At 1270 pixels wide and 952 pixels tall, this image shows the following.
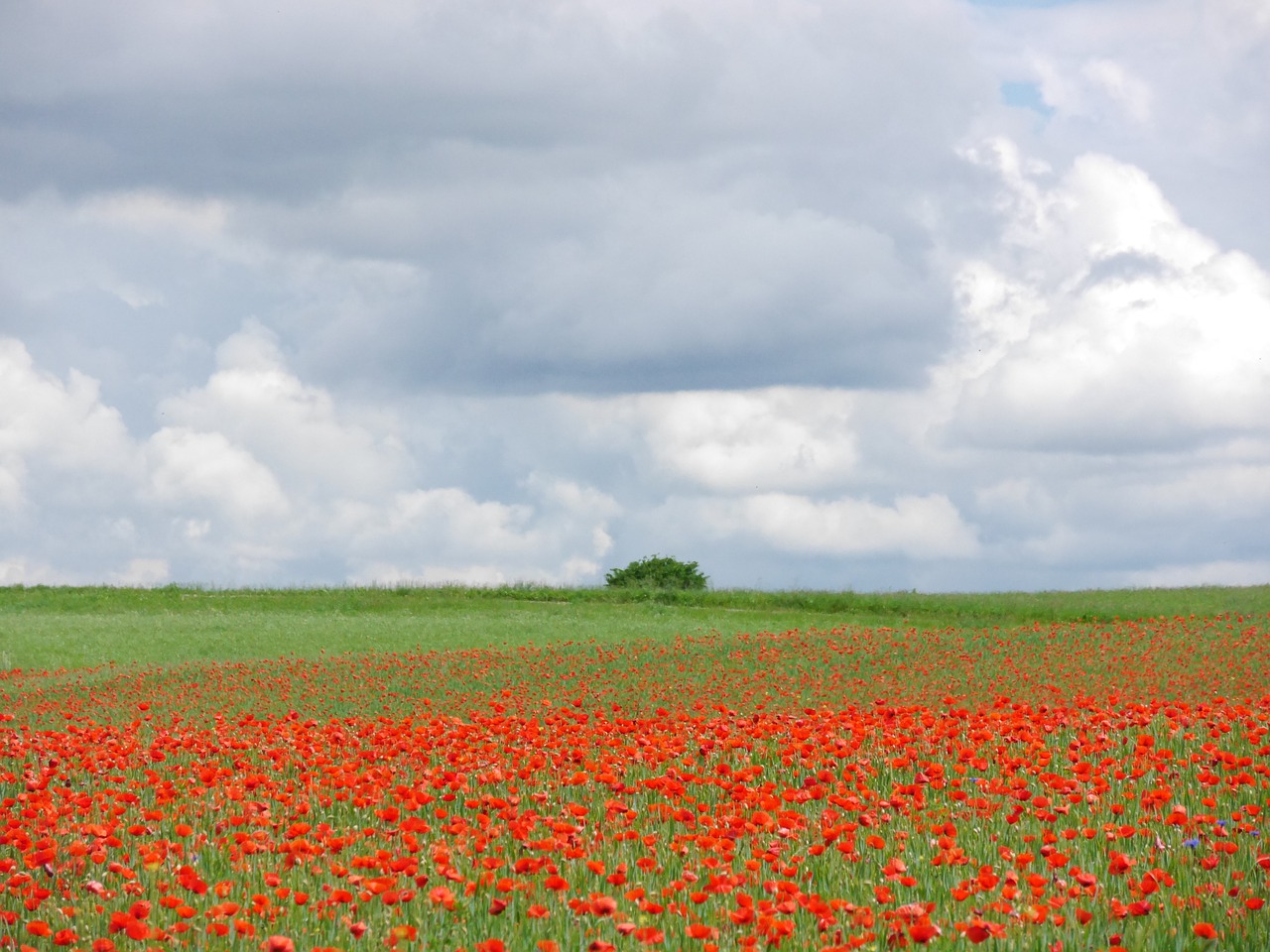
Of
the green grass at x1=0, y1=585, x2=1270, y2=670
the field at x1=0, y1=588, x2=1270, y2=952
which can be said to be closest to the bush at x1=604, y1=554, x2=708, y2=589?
the green grass at x1=0, y1=585, x2=1270, y2=670

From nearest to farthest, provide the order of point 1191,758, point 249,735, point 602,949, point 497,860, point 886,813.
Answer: point 602,949, point 497,860, point 886,813, point 1191,758, point 249,735

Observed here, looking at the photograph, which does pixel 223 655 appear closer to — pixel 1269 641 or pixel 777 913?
pixel 1269 641

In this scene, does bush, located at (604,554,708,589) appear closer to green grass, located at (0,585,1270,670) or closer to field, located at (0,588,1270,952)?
green grass, located at (0,585,1270,670)

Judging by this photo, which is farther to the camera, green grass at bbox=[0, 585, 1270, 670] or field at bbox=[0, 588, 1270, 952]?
green grass at bbox=[0, 585, 1270, 670]

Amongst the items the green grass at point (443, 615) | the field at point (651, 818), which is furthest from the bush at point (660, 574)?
the field at point (651, 818)

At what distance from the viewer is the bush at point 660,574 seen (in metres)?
61.2

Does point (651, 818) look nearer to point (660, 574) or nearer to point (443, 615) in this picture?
point (443, 615)

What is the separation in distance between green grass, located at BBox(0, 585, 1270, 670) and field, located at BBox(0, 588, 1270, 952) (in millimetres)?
11811

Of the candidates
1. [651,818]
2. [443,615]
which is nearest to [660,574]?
[443,615]

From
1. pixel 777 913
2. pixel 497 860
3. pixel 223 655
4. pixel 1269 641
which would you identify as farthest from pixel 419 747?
pixel 223 655

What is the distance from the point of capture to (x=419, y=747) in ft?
37.4

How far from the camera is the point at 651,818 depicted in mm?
9125

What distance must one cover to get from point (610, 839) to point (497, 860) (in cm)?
80

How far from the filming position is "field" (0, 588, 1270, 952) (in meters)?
6.28
